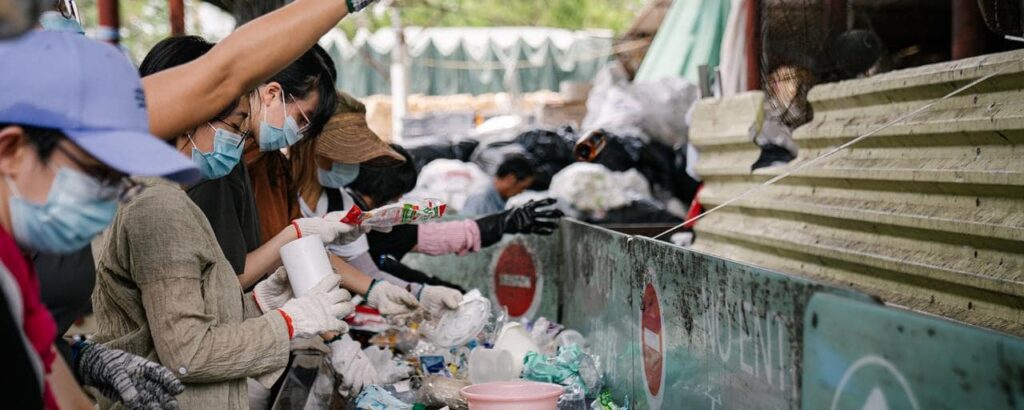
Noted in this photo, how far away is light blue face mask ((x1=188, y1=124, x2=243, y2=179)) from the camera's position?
8.96 ft

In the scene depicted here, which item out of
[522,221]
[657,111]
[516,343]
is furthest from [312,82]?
[657,111]

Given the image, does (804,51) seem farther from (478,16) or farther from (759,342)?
(478,16)

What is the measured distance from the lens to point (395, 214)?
12.0 feet

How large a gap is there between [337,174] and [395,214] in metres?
0.83

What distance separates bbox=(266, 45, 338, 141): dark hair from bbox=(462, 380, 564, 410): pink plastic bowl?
1.03 m

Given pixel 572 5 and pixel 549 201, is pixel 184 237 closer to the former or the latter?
pixel 549 201

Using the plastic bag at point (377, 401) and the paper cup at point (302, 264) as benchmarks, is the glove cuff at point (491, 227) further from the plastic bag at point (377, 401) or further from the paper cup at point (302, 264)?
the paper cup at point (302, 264)

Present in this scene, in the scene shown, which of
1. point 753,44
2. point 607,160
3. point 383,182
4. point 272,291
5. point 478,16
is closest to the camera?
point 272,291

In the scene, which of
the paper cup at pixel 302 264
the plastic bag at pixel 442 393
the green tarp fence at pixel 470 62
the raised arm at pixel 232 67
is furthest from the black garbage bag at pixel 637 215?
the green tarp fence at pixel 470 62

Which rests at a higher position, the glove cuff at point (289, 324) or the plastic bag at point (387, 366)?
the glove cuff at point (289, 324)

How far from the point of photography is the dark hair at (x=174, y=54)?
2.72 metres

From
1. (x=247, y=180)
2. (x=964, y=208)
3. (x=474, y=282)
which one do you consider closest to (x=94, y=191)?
(x=247, y=180)

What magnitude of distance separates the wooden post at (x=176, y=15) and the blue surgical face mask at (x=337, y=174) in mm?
1942

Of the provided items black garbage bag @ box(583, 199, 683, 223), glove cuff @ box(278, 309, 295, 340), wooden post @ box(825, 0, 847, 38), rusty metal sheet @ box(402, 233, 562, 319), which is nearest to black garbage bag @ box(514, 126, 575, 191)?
black garbage bag @ box(583, 199, 683, 223)
